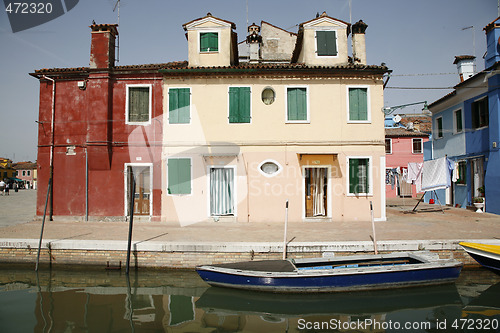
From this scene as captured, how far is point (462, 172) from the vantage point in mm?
18484

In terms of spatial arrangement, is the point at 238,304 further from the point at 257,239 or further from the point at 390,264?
the point at 390,264

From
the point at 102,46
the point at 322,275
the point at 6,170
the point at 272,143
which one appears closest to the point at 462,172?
the point at 272,143

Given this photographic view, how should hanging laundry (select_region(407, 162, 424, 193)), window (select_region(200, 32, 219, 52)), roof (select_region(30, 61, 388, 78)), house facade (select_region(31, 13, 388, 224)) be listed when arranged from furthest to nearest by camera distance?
1. hanging laundry (select_region(407, 162, 424, 193))
2. window (select_region(200, 32, 219, 52))
3. house facade (select_region(31, 13, 388, 224))
4. roof (select_region(30, 61, 388, 78))

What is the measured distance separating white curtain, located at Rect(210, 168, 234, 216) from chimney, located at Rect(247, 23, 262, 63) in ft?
40.7

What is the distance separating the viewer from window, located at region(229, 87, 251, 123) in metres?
14.5

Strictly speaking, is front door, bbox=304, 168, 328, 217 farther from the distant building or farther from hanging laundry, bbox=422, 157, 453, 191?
the distant building

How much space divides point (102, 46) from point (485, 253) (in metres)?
16.1

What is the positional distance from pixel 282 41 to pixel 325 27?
9.90 metres

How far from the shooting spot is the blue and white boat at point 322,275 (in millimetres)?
7891

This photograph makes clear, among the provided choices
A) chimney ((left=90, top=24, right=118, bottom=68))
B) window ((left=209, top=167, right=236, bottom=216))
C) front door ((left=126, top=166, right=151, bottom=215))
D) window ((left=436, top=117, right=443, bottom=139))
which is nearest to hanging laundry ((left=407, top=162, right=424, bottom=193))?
window ((left=436, top=117, right=443, bottom=139))

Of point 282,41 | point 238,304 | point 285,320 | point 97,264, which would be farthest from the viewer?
point 282,41

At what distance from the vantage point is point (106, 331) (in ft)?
21.3

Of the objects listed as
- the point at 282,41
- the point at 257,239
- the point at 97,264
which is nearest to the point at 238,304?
the point at 257,239

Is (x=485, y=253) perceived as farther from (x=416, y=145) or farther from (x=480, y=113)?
(x=416, y=145)
